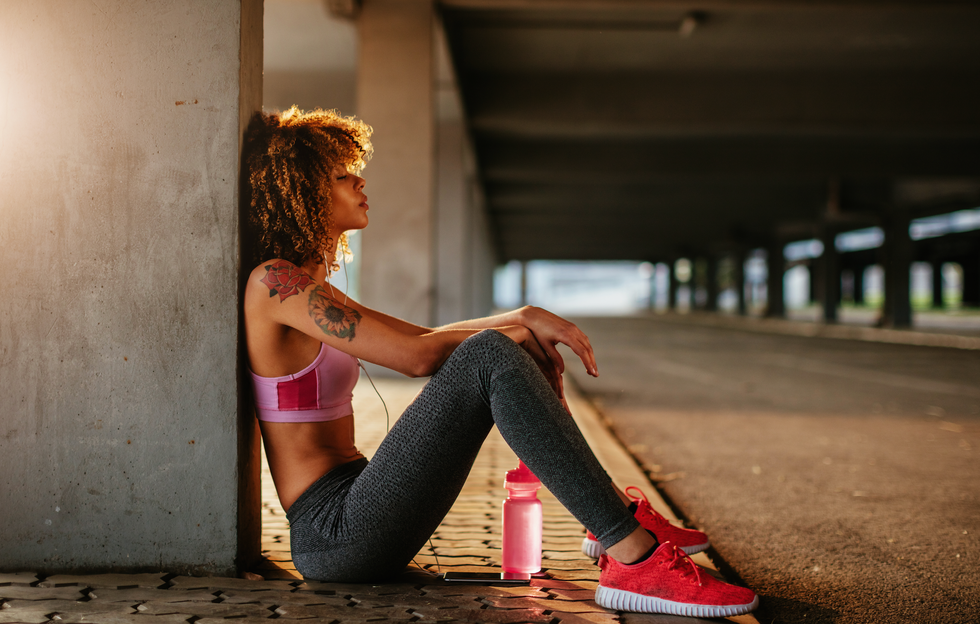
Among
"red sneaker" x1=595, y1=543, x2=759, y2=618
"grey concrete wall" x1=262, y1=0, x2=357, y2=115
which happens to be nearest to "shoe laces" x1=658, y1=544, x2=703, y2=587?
"red sneaker" x1=595, y1=543, x2=759, y2=618

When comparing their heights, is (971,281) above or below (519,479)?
above

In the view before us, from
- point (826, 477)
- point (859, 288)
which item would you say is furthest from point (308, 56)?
point (859, 288)

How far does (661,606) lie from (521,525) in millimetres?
581

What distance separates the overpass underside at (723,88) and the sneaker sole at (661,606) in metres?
9.13

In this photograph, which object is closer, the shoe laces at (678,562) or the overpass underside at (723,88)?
the shoe laces at (678,562)

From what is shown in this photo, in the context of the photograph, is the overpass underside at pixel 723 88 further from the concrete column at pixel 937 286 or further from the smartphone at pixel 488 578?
the concrete column at pixel 937 286

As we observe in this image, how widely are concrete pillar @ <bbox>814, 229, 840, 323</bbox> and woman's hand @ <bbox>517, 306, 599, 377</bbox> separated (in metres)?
30.7

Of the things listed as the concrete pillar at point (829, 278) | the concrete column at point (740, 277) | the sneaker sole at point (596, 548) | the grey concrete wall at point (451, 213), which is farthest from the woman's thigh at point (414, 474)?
the concrete column at point (740, 277)

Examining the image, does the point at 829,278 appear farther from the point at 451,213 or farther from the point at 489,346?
the point at 489,346

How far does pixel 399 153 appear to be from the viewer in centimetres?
1061

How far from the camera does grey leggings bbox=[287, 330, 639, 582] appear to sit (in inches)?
91.5

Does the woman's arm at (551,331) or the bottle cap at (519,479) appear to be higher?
the woman's arm at (551,331)

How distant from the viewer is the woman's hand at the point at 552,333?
8.67 ft

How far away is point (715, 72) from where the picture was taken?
14.5 m
